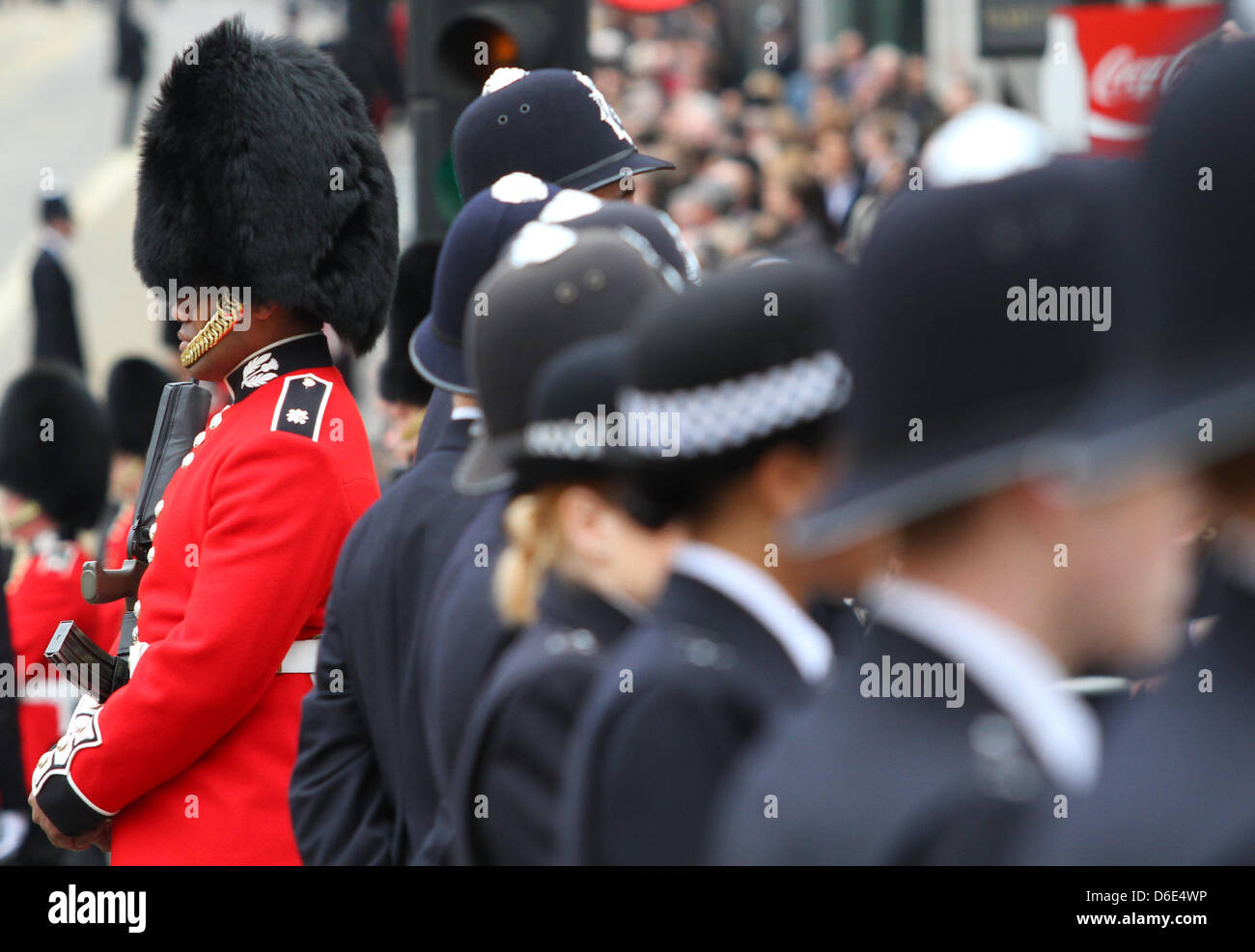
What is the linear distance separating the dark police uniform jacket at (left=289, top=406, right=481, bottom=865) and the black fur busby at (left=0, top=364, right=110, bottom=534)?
124 inches

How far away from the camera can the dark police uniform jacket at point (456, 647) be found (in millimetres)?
2441

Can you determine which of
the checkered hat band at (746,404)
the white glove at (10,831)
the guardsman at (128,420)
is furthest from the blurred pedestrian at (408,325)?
the checkered hat band at (746,404)

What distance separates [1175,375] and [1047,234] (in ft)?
0.47

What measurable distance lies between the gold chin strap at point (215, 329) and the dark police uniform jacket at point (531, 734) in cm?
149

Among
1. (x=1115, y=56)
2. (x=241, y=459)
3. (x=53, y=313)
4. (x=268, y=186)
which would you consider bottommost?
(x=53, y=313)

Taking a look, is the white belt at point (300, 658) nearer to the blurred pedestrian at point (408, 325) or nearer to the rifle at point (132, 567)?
the rifle at point (132, 567)

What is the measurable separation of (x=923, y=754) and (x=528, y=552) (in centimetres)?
100

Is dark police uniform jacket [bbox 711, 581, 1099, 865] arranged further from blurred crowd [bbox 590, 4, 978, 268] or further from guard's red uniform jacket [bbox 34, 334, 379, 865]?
blurred crowd [bbox 590, 4, 978, 268]

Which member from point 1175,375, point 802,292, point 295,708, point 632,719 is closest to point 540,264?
Result: point 802,292

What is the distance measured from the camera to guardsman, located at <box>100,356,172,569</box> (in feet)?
20.4

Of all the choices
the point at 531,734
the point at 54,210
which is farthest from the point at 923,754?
the point at 54,210

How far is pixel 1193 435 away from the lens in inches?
50.8

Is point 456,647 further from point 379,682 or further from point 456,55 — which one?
point 456,55
